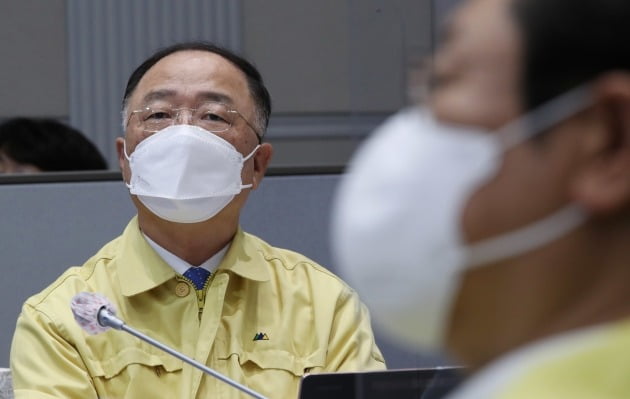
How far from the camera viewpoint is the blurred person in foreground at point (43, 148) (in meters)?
3.48

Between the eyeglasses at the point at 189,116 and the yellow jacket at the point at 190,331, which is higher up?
the eyeglasses at the point at 189,116

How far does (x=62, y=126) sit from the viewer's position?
3.66 meters

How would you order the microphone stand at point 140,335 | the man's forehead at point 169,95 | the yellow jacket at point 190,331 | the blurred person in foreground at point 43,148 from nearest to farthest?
the microphone stand at point 140,335
the yellow jacket at point 190,331
the man's forehead at point 169,95
the blurred person in foreground at point 43,148

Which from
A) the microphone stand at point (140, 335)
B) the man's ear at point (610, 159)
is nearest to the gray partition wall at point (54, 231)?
the microphone stand at point (140, 335)

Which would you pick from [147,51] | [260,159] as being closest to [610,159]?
[260,159]

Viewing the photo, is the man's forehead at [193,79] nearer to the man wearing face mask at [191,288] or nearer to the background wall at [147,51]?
the man wearing face mask at [191,288]

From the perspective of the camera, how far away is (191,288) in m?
2.38

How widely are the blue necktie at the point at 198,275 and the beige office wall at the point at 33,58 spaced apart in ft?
5.43

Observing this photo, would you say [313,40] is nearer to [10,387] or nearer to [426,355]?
[10,387]

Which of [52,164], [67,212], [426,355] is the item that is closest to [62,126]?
[52,164]

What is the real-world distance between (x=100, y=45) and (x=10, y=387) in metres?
1.70

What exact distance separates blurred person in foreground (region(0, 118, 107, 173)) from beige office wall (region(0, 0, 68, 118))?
11.5 inches

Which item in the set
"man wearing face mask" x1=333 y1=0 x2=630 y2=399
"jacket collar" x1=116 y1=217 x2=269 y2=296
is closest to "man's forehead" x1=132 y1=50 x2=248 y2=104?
"jacket collar" x1=116 y1=217 x2=269 y2=296

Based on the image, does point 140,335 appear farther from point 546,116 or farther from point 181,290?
point 546,116
